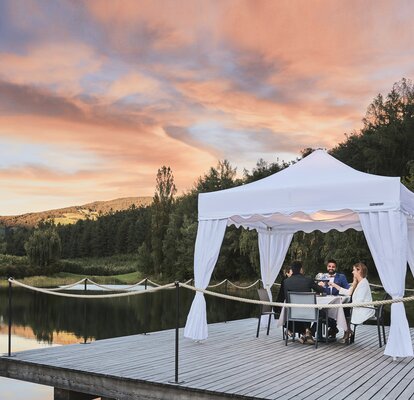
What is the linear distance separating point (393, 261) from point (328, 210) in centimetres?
129

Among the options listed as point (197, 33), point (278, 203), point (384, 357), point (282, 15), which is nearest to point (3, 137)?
point (197, 33)

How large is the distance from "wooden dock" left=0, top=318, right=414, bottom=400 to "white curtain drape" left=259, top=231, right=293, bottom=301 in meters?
3.08

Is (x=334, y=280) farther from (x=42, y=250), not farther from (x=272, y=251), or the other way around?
(x=42, y=250)

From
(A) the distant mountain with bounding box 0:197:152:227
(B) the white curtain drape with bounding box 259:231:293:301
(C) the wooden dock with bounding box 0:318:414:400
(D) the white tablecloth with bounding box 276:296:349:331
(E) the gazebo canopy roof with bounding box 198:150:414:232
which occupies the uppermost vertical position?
(A) the distant mountain with bounding box 0:197:152:227

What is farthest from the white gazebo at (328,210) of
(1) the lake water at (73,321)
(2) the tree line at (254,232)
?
(2) the tree line at (254,232)

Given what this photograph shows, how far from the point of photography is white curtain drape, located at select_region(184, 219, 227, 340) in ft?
32.1

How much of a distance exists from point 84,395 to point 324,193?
4585mm

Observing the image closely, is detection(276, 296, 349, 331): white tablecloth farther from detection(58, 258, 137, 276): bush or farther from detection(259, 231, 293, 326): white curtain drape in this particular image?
detection(58, 258, 137, 276): bush

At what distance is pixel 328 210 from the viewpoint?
902cm

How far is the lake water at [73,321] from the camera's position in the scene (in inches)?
503

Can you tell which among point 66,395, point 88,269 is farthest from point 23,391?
point 88,269

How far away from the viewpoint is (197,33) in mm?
21094

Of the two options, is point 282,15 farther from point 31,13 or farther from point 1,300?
point 1,300

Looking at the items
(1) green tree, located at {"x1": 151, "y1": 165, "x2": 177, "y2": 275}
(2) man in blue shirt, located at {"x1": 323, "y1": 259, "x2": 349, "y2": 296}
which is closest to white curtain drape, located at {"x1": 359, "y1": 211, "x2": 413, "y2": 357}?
(2) man in blue shirt, located at {"x1": 323, "y1": 259, "x2": 349, "y2": 296}
